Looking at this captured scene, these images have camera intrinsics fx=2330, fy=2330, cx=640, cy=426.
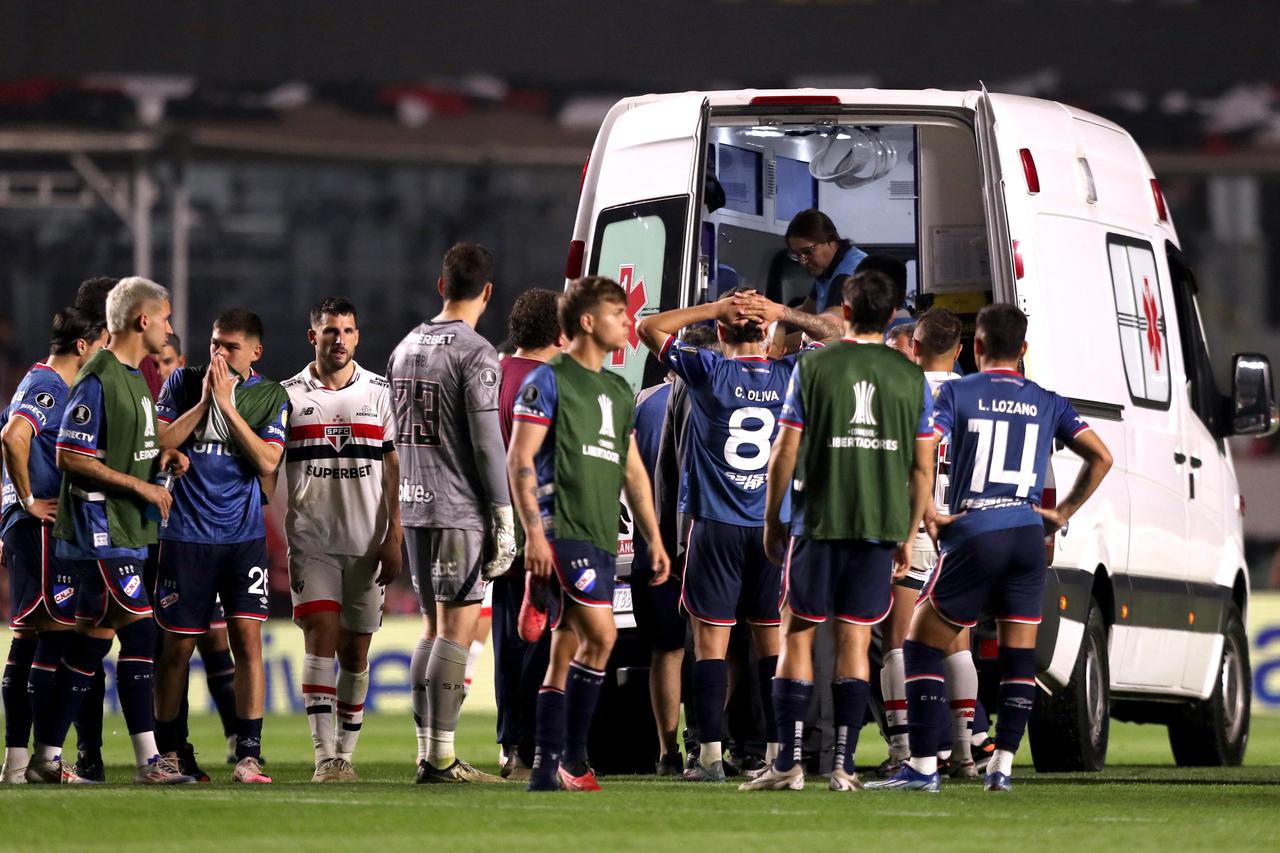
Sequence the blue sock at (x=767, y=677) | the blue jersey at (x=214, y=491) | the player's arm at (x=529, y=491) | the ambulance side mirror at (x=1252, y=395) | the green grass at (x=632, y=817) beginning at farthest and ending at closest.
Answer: the ambulance side mirror at (x=1252, y=395) → the blue jersey at (x=214, y=491) → the blue sock at (x=767, y=677) → the player's arm at (x=529, y=491) → the green grass at (x=632, y=817)

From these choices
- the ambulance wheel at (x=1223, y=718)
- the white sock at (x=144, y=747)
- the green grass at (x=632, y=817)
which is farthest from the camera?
the ambulance wheel at (x=1223, y=718)

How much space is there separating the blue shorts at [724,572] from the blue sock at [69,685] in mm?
2173

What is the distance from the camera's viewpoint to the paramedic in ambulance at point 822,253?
10031 millimetres

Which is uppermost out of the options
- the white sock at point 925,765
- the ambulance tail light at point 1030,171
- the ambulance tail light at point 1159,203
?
the ambulance tail light at point 1159,203

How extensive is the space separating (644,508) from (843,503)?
676 millimetres

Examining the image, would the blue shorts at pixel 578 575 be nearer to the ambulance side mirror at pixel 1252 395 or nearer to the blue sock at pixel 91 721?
the blue sock at pixel 91 721

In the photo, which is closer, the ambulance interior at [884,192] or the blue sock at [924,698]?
the blue sock at [924,698]

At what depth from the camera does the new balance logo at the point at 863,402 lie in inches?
308

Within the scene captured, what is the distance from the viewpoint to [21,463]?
8.83 meters

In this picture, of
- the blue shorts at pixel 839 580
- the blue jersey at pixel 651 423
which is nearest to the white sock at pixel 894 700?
the blue shorts at pixel 839 580

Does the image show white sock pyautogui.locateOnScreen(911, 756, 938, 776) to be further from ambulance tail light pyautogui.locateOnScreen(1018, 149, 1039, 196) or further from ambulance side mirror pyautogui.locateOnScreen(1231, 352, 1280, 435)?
ambulance side mirror pyautogui.locateOnScreen(1231, 352, 1280, 435)

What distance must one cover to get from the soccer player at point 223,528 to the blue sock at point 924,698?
2.54 meters

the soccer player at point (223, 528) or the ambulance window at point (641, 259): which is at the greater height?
the ambulance window at point (641, 259)

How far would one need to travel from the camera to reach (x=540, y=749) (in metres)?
7.62
